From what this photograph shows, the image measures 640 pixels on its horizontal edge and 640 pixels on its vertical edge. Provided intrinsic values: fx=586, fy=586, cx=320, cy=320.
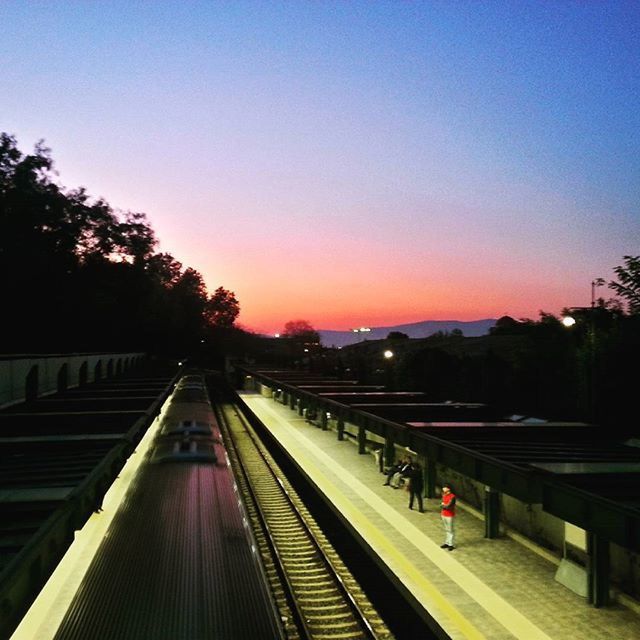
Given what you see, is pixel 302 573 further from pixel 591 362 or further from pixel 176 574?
pixel 591 362

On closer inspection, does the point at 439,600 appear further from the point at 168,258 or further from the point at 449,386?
the point at 168,258

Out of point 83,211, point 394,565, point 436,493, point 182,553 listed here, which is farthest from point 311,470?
point 83,211

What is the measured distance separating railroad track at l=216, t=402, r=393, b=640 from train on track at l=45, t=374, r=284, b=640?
115 inches

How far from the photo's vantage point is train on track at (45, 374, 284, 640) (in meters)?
6.30

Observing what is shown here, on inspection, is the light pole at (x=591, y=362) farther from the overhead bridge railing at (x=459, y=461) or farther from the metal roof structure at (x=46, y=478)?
the metal roof structure at (x=46, y=478)

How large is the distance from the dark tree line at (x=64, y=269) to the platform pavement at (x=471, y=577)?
40.3 metres

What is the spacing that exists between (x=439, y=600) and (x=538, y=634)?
2096 mm

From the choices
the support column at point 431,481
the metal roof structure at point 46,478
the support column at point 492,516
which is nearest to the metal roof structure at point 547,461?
the support column at point 492,516

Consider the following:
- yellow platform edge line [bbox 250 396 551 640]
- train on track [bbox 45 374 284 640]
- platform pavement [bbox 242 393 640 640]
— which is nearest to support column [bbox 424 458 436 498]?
platform pavement [bbox 242 393 640 640]

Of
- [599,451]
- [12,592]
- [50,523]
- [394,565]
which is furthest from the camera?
[599,451]

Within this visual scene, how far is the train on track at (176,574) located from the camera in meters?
6.30

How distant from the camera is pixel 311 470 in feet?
83.9

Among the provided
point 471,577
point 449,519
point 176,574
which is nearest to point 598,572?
point 471,577

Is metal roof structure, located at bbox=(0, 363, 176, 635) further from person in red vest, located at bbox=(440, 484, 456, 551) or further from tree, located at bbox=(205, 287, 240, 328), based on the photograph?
tree, located at bbox=(205, 287, 240, 328)
